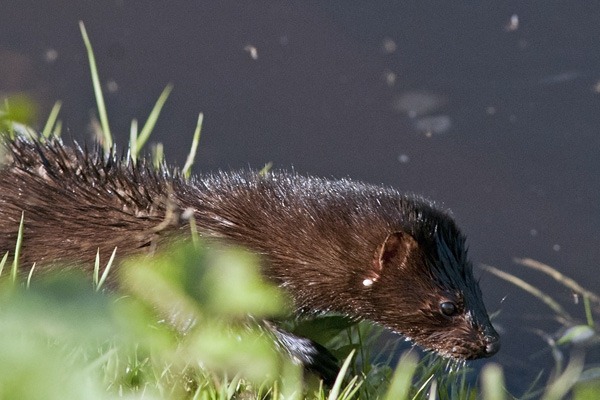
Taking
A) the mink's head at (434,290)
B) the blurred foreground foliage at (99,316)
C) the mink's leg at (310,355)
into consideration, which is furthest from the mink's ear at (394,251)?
the blurred foreground foliage at (99,316)

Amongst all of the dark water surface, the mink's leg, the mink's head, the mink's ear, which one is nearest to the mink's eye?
the mink's head

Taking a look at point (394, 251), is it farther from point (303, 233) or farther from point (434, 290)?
point (303, 233)

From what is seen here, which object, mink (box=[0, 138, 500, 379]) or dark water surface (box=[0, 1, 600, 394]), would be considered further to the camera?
dark water surface (box=[0, 1, 600, 394])

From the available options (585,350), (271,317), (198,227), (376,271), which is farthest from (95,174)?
(585,350)

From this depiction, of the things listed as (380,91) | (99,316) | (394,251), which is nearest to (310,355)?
(394,251)

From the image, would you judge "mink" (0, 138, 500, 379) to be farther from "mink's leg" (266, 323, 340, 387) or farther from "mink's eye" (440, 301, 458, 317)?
"mink's leg" (266, 323, 340, 387)

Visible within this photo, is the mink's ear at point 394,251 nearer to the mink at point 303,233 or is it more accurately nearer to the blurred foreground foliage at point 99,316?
the mink at point 303,233

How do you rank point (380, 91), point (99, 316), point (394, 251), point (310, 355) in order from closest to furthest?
point (99, 316)
point (310, 355)
point (394, 251)
point (380, 91)
